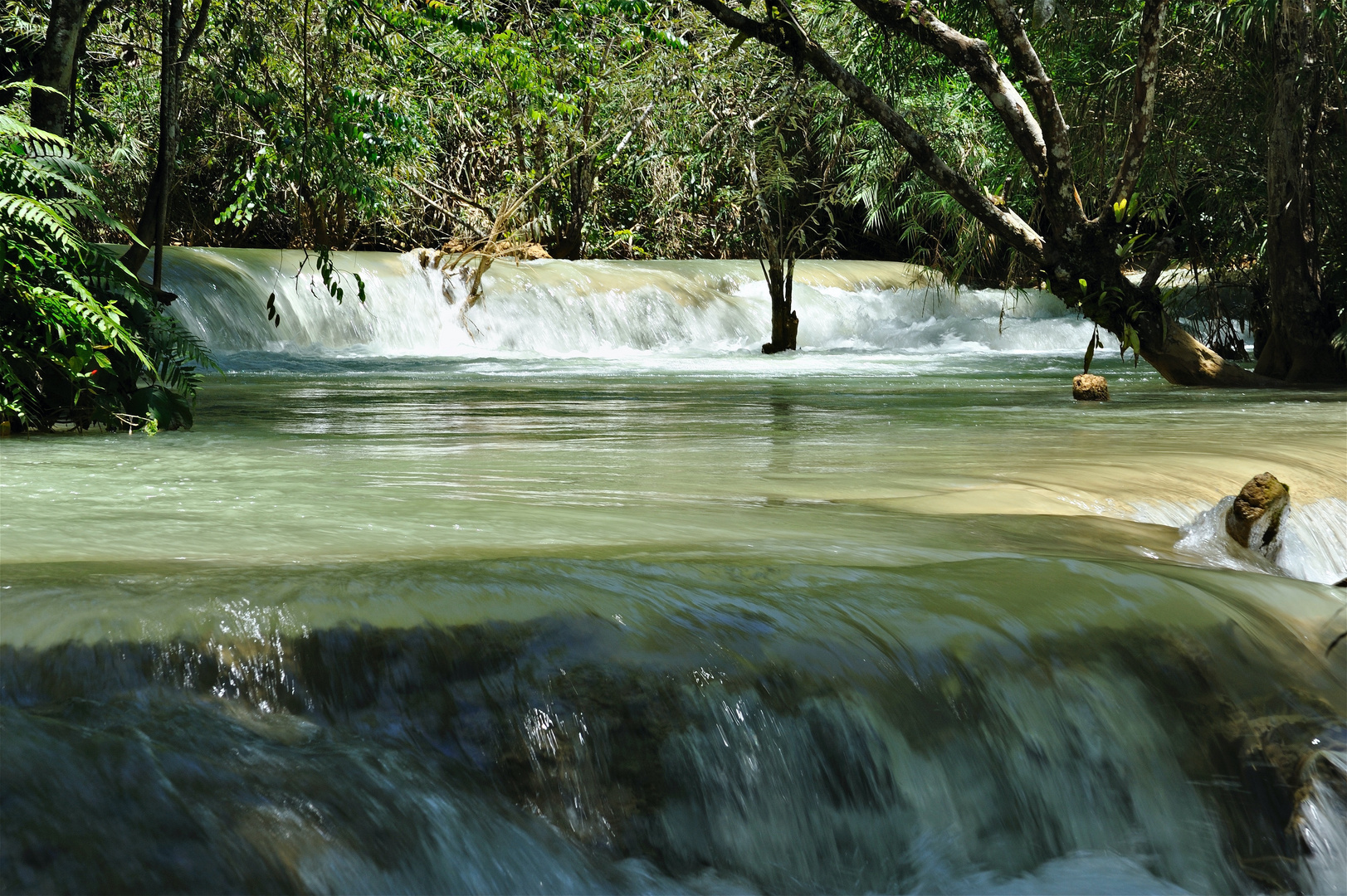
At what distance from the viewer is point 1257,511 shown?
4.21 metres

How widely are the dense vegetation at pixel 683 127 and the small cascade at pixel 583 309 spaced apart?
0.79m

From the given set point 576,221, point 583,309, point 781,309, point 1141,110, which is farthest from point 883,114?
point 576,221

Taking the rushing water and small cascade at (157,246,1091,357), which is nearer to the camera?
the rushing water

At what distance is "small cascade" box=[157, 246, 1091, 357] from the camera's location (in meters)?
14.3

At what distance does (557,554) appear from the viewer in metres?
3.27

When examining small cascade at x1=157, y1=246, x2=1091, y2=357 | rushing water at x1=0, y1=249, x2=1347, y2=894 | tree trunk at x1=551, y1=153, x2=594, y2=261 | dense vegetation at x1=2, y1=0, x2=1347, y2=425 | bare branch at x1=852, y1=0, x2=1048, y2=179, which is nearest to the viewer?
rushing water at x1=0, y1=249, x2=1347, y2=894

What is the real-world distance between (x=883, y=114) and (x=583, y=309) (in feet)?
25.1

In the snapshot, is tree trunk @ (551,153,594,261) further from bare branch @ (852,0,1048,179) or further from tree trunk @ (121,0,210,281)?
tree trunk @ (121,0,210,281)

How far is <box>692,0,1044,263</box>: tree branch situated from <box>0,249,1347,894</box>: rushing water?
5.21 m

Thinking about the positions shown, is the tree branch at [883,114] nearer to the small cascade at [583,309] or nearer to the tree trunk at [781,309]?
the small cascade at [583,309]

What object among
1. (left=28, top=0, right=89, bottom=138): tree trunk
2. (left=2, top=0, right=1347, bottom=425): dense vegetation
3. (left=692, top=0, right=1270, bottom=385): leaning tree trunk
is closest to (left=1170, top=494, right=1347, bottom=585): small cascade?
(left=2, top=0, right=1347, bottom=425): dense vegetation

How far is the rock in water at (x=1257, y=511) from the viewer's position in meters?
4.21

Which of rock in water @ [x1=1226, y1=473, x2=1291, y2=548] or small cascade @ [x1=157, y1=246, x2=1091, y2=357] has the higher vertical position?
small cascade @ [x1=157, y1=246, x2=1091, y2=357]

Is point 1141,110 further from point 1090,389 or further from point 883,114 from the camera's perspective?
point 1090,389
